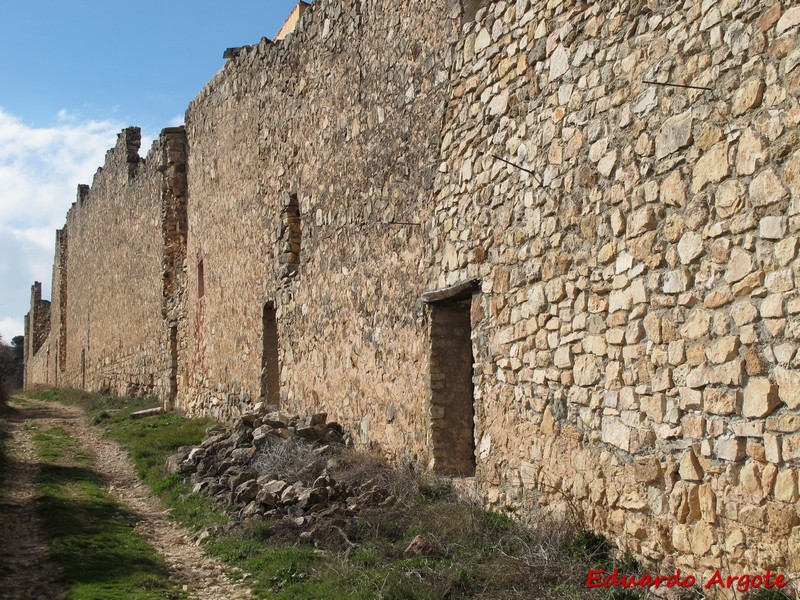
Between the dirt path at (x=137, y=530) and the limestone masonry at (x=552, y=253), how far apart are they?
227cm

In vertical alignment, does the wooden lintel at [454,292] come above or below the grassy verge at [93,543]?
above

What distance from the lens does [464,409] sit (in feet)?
26.5

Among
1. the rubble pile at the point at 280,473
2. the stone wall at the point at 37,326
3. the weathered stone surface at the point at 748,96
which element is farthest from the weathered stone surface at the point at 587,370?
the stone wall at the point at 37,326

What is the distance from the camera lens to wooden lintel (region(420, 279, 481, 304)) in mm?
7453

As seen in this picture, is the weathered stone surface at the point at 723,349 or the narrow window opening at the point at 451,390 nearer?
the weathered stone surface at the point at 723,349

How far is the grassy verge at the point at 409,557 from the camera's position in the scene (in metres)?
5.30

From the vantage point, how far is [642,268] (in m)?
5.28

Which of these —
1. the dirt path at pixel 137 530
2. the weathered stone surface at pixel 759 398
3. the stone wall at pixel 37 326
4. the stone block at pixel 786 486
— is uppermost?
the stone wall at pixel 37 326

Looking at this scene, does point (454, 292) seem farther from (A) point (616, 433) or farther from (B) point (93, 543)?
(B) point (93, 543)

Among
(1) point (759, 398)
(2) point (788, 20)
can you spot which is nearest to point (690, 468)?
(1) point (759, 398)

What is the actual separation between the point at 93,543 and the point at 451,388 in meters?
3.45

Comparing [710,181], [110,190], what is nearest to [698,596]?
[710,181]

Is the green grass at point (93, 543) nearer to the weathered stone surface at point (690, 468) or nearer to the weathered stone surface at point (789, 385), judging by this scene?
the weathered stone surface at point (690, 468)

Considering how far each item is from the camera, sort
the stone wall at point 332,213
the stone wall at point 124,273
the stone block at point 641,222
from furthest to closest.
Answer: the stone wall at point 124,273, the stone wall at point 332,213, the stone block at point 641,222
